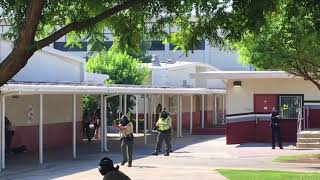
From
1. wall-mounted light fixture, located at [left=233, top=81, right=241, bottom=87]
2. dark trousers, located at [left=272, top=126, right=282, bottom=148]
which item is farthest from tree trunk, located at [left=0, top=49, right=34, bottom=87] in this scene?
wall-mounted light fixture, located at [left=233, top=81, right=241, bottom=87]

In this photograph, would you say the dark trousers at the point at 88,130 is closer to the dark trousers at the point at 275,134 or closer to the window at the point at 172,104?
the dark trousers at the point at 275,134

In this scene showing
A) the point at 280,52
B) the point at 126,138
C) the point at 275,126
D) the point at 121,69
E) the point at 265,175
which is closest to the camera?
the point at 265,175

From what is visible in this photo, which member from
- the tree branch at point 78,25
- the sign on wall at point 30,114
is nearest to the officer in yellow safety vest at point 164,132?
the sign on wall at point 30,114

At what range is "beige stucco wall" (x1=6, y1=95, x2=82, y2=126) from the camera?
26112 mm

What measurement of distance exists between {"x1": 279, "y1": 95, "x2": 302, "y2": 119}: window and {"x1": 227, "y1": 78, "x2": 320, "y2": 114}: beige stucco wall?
0.23 metres

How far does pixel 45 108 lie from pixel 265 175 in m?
12.8

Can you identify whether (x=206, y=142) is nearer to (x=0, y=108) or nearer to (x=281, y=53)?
(x=281, y=53)

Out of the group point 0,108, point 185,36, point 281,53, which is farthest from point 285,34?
point 185,36

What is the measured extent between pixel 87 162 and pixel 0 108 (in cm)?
360

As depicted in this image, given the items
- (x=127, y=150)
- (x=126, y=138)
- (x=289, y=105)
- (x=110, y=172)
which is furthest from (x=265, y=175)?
(x=289, y=105)

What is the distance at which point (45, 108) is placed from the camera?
93.3 feet

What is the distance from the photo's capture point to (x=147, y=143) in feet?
104

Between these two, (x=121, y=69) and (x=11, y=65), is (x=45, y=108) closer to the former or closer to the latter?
(x=11, y=65)

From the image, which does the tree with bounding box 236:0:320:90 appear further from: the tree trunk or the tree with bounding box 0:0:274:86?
the tree trunk
